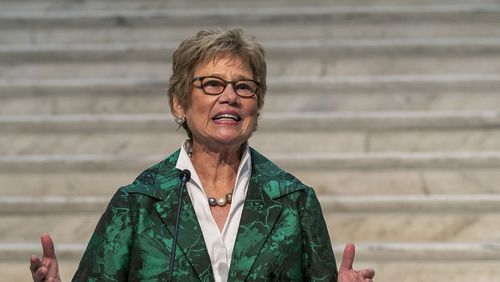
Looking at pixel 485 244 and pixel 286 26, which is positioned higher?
pixel 286 26

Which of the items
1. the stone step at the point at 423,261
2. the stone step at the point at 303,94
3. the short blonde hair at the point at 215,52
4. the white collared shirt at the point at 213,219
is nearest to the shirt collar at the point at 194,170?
the white collared shirt at the point at 213,219

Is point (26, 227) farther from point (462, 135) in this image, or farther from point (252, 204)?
point (252, 204)

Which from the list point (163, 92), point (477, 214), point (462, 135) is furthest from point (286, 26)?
point (477, 214)

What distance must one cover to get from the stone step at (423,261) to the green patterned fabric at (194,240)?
2.56 m

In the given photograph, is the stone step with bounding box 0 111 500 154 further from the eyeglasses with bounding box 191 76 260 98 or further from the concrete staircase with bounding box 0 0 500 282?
the eyeglasses with bounding box 191 76 260 98

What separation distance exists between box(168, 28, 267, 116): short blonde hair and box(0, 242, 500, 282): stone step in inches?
101

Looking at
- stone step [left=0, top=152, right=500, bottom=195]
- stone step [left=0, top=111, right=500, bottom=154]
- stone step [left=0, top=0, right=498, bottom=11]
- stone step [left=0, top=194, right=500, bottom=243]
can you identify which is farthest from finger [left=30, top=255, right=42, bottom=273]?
stone step [left=0, top=0, right=498, bottom=11]

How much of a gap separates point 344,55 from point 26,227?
2026mm

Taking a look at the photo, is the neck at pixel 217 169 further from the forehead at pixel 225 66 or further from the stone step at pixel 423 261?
the stone step at pixel 423 261

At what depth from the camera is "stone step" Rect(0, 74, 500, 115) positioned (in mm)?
6234

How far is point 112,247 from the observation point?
280cm

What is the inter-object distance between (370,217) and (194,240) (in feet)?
9.65

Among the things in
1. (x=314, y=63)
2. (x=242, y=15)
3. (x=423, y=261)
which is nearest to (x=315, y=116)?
(x=314, y=63)

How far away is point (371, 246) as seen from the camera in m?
5.43
